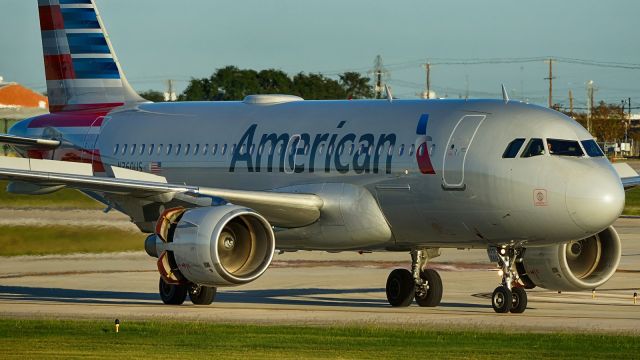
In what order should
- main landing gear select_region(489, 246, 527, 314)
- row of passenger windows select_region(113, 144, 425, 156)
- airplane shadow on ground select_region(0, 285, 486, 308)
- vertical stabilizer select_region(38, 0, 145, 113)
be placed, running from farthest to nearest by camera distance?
vertical stabilizer select_region(38, 0, 145, 113)
airplane shadow on ground select_region(0, 285, 486, 308)
row of passenger windows select_region(113, 144, 425, 156)
main landing gear select_region(489, 246, 527, 314)

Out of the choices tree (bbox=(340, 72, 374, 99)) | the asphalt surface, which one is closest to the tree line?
tree (bbox=(340, 72, 374, 99))

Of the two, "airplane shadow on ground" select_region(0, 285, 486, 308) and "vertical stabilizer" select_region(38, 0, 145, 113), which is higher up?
"vertical stabilizer" select_region(38, 0, 145, 113)

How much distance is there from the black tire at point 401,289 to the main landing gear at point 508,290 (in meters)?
2.64

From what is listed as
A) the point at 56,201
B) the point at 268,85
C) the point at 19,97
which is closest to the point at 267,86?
the point at 268,85

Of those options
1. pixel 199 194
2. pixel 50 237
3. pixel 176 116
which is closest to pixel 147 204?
pixel 199 194

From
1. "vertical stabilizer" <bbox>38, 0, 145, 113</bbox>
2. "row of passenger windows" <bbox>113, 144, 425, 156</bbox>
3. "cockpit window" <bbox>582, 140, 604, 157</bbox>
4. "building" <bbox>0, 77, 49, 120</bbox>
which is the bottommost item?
"building" <bbox>0, 77, 49, 120</bbox>

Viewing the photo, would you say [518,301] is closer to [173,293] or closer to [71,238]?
[173,293]

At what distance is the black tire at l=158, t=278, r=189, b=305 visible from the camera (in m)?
31.3

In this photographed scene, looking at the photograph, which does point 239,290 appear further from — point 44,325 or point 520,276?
point 44,325

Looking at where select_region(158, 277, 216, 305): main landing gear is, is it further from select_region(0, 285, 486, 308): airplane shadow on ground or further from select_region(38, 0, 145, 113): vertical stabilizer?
select_region(38, 0, 145, 113): vertical stabilizer

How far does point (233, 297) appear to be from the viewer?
33.6 meters

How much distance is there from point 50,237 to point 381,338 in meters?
17.4

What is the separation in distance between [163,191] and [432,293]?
20.4 feet

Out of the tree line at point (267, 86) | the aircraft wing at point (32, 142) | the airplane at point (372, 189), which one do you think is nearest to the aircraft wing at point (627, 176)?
the airplane at point (372, 189)
